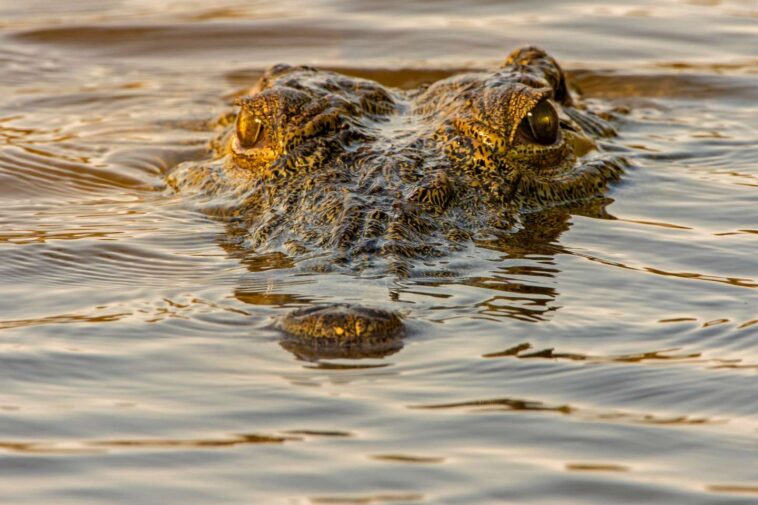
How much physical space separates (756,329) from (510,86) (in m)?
2.36

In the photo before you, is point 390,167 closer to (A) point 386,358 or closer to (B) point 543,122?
(B) point 543,122

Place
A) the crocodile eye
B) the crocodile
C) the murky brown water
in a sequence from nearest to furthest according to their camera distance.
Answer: the murky brown water
the crocodile
the crocodile eye

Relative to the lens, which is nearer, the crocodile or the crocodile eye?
the crocodile

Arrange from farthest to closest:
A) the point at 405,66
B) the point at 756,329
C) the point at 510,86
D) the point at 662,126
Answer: the point at 405,66
the point at 662,126
the point at 510,86
the point at 756,329

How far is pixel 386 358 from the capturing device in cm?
431

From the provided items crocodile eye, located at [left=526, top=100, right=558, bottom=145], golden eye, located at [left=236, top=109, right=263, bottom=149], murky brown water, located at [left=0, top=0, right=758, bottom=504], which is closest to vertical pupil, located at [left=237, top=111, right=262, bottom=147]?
golden eye, located at [left=236, top=109, right=263, bottom=149]

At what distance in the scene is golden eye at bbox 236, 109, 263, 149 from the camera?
675cm

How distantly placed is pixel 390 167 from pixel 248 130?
1.04 metres

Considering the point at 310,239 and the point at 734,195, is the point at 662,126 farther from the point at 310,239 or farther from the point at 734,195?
the point at 310,239

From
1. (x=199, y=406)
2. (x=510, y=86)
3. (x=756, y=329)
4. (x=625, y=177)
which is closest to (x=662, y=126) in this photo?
(x=625, y=177)

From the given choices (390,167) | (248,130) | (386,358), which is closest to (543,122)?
(390,167)

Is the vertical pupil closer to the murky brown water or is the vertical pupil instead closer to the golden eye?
the golden eye

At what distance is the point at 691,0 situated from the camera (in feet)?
39.5

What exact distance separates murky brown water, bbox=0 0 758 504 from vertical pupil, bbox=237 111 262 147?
18.8 inches
